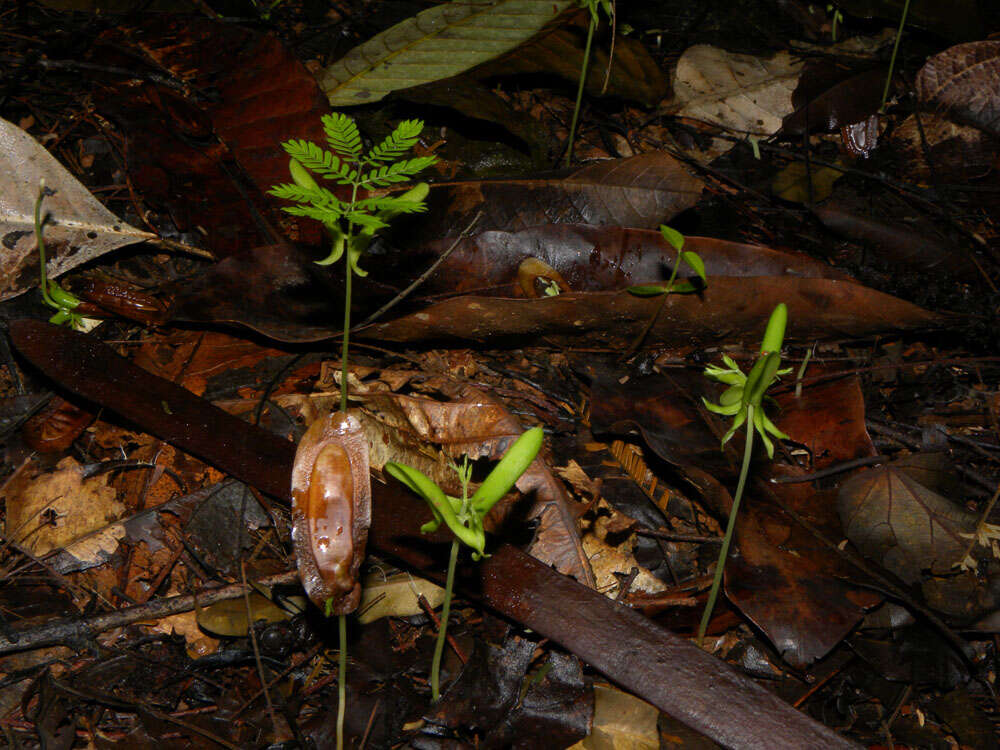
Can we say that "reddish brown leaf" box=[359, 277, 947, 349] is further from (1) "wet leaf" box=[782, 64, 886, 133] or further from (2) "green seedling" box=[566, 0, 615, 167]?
(1) "wet leaf" box=[782, 64, 886, 133]

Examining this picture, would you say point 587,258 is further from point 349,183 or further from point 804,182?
point 804,182

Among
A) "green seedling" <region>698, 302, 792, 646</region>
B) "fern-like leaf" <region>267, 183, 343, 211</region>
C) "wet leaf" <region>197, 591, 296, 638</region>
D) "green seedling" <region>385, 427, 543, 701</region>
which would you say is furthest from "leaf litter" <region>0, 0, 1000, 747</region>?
"fern-like leaf" <region>267, 183, 343, 211</region>

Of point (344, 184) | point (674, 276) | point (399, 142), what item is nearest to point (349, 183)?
point (344, 184)

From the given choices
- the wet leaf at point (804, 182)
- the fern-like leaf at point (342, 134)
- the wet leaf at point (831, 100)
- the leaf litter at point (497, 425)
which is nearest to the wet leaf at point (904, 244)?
the leaf litter at point (497, 425)

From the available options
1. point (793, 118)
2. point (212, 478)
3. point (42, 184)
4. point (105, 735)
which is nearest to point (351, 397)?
point (212, 478)

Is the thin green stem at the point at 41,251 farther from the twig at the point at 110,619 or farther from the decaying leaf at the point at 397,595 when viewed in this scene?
the decaying leaf at the point at 397,595
